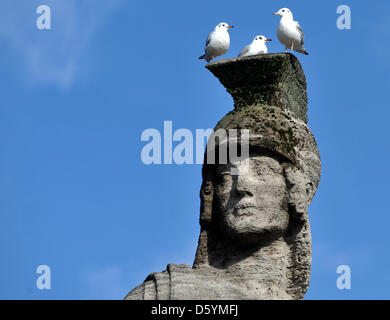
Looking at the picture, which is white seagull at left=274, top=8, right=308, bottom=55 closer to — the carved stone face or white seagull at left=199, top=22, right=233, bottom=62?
white seagull at left=199, top=22, right=233, bottom=62

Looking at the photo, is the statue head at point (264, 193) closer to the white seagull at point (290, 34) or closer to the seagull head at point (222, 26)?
the white seagull at point (290, 34)

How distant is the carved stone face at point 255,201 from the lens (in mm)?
25719

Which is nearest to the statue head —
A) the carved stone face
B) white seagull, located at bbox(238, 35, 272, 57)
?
the carved stone face

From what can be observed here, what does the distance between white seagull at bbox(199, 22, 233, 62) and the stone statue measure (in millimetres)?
4871

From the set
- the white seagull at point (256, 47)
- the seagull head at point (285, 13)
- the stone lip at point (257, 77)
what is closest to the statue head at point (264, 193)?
the stone lip at point (257, 77)

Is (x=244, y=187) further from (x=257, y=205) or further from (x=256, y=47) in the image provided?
(x=256, y=47)

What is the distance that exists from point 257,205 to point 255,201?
0.24 feet

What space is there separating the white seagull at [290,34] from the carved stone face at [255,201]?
4614 mm

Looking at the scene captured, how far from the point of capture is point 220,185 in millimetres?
26359

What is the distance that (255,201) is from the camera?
2584cm

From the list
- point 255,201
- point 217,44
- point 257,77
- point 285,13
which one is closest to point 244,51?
point 285,13
